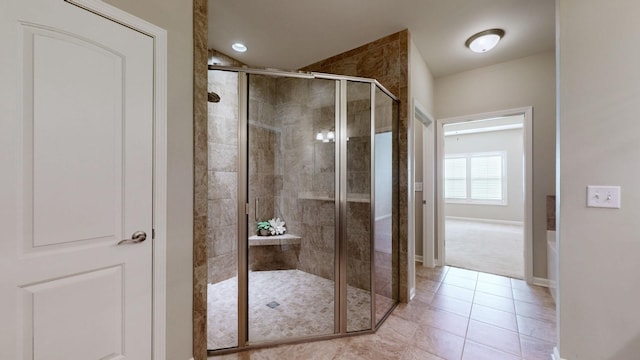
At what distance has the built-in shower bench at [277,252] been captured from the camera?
2441 millimetres

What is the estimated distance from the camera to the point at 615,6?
1.40 m

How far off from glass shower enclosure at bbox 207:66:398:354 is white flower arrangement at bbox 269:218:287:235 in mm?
12

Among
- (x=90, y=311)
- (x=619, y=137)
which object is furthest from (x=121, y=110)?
(x=619, y=137)

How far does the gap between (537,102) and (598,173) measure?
2.05 meters

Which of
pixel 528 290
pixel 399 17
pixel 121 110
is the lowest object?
pixel 528 290

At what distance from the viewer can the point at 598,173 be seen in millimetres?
1433

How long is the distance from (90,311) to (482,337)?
2618 mm

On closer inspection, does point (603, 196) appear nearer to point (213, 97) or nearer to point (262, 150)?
point (262, 150)

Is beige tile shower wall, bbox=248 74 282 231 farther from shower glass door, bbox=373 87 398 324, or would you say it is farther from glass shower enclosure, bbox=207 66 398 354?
shower glass door, bbox=373 87 398 324

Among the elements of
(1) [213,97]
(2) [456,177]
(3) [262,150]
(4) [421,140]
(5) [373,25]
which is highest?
(5) [373,25]

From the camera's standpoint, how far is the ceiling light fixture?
8.19 feet

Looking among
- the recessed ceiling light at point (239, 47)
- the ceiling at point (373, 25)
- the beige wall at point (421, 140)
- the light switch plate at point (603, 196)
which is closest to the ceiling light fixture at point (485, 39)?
the ceiling at point (373, 25)

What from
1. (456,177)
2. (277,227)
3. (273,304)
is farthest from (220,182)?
(456,177)

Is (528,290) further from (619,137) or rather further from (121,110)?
(121,110)
